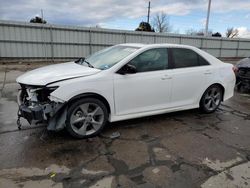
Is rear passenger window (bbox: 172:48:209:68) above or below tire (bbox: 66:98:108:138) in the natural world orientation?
above

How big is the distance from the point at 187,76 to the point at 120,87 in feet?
5.54

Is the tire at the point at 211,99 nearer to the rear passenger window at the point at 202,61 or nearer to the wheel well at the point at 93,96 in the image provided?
the rear passenger window at the point at 202,61

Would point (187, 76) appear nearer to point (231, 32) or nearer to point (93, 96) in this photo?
point (93, 96)

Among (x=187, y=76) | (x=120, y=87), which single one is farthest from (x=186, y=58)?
(x=120, y=87)

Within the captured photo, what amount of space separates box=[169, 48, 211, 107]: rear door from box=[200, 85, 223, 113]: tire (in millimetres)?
252

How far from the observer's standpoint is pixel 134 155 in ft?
11.5

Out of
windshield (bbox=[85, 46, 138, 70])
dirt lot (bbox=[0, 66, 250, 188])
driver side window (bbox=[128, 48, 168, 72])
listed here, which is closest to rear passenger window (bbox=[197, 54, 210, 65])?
driver side window (bbox=[128, 48, 168, 72])

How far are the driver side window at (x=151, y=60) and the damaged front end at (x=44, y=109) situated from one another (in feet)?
5.14

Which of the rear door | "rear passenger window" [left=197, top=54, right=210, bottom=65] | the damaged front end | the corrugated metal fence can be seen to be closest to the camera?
the damaged front end

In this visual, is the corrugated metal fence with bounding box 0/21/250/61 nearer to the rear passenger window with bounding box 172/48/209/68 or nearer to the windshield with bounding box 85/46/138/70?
the windshield with bounding box 85/46/138/70

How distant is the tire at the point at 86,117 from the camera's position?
3.86m

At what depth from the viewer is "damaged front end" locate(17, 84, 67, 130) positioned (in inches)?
142

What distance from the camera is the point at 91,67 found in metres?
4.45

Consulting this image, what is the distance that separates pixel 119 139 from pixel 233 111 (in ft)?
11.8
